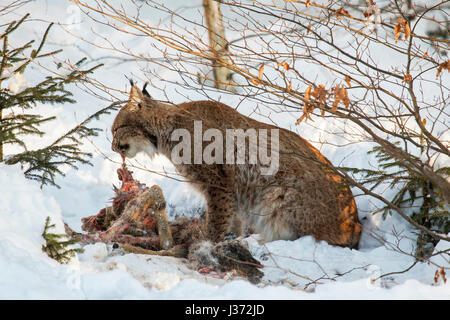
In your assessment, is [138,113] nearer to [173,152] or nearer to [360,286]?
[173,152]

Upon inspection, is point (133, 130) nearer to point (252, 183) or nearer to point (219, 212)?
point (219, 212)

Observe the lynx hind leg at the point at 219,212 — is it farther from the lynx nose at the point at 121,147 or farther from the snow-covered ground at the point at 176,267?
the lynx nose at the point at 121,147

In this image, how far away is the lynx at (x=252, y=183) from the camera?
472 centimetres

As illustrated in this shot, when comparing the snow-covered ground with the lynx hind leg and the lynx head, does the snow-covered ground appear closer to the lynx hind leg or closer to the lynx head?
the lynx hind leg

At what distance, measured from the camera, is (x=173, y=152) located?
17.4 ft

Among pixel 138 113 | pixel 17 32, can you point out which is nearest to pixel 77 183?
pixel 138 113

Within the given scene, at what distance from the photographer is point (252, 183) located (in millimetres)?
4949

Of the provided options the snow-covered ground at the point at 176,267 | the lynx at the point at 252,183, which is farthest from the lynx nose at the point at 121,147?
the snow-covered ground at the point at 176,267

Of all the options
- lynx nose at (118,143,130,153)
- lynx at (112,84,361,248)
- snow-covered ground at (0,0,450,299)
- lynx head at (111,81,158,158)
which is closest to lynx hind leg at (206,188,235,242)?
lynx at (112,84,361,248)

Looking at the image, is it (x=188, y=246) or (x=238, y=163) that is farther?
(x=238, y=163)
